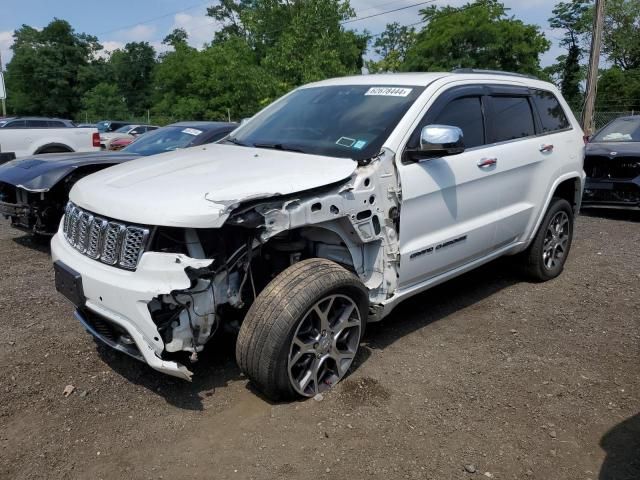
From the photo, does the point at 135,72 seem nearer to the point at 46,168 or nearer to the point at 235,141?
the point at 46,168

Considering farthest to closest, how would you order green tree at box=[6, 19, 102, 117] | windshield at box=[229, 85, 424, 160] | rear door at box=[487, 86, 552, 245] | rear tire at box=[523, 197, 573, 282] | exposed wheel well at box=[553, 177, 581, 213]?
green tree at box=[6, 19, 102, 117]
exposed wheel well at box=[553, 177, 581, 213]
rear tire at box=[523, 197, 573, 282]
rear door at box=[487, 86, 552, 245]
windshield at box=[229, 85, 424, 160]

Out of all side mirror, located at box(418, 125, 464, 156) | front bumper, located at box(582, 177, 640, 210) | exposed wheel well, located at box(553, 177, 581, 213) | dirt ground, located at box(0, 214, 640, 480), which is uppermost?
side mirror, located at box(418, 125, 464, 156)

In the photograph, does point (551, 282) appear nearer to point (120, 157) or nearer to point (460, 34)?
point (120, 157)

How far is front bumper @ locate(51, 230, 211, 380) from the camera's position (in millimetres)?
2826

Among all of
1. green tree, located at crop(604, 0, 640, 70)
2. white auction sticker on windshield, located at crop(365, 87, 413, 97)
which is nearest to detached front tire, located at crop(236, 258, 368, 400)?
white auction sticker on windshield, located at crop(365, 87, 413, 97)

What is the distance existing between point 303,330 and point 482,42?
3792cm

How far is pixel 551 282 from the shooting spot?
5594 millimetres

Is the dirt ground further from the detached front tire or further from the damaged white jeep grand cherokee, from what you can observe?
the damaged white jeep grand cherokee

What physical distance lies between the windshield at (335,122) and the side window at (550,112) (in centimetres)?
178

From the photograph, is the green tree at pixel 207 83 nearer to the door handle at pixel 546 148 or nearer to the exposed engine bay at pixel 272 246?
the door handle at pixel 546 148

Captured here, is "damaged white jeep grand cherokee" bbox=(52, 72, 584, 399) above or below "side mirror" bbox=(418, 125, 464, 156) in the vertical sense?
below

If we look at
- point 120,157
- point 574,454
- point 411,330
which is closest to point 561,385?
point 574,454

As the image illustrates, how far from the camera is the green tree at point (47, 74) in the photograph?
62.1 meters

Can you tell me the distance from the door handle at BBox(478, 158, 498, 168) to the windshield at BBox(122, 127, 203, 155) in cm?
Result: 397
